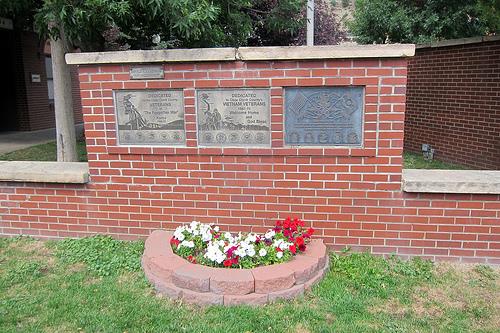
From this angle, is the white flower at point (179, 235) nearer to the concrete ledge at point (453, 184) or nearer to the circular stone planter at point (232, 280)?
the circular stone planter at point (232, 280)

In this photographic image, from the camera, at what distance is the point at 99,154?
416cm

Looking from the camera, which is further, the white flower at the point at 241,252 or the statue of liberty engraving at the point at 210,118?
the statue of liberty engraving at the point at 210,118

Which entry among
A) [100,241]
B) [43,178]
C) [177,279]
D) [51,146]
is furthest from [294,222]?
[51,146]

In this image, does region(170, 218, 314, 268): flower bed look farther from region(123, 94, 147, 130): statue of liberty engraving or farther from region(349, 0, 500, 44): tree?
region(349, 0, 500, 44): tree

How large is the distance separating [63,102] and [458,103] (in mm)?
6633

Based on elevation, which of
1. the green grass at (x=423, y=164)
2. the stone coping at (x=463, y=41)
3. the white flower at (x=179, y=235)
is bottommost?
the green grass at (x=423, y=164)

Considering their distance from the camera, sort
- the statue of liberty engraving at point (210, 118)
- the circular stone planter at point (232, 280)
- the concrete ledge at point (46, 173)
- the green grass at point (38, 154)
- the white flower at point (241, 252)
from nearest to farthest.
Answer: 1. the circular stone planter at point (232, 280)
2. the white flower at point (241, 252)
3. the statue of liberty engraving at point (210, 118)
4. the concrete ledge at point (46, 173)
5. the green grass at point (38, 154)

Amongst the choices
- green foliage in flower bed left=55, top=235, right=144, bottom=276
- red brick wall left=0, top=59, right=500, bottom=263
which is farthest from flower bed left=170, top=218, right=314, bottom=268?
Result: green foliage in flower bed left=55, top=235, right=144, bottom=276

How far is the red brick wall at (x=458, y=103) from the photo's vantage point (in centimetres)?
723

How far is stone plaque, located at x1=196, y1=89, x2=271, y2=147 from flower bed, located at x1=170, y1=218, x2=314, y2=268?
0.75 m

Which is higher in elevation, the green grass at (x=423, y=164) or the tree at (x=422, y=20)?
the tree at (x=422, y=20)

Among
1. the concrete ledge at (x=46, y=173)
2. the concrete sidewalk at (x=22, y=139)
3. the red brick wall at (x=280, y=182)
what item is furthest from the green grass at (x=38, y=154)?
the red brick wall at (x=280, y=182)

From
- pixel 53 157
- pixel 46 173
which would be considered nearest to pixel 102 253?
pixel 46 173

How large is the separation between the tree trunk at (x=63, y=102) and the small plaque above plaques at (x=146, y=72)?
9.80ft
